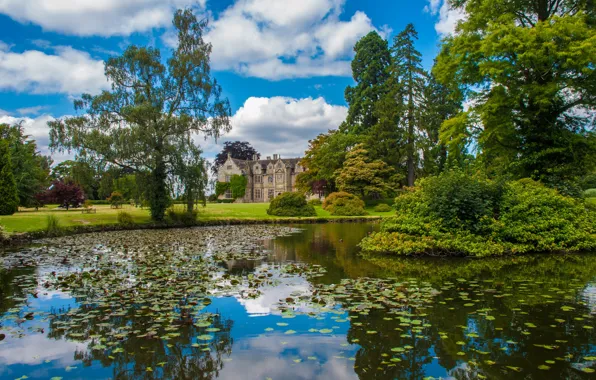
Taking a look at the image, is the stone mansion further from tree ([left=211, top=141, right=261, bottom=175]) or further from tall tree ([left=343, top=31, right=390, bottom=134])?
tall tree ([left=343, top=31, right=390, bottom=134])

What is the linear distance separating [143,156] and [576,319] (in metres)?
19.1

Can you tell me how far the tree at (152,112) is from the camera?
1917 cm

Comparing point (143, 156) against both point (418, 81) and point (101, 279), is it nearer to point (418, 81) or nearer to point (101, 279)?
point (101, 279)

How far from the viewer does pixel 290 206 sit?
29734 millimetres

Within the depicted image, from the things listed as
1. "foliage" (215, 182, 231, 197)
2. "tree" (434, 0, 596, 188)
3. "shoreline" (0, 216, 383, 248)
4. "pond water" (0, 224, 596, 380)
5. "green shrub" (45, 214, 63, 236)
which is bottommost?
"pond water" (0, 224, 596, 380)

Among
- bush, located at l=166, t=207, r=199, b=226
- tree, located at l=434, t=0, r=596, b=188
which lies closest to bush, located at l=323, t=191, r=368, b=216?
bush, located at l=166, t=207, r=199, b=226

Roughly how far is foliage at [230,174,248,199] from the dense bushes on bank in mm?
51635

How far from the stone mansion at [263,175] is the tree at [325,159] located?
1947 centimetres

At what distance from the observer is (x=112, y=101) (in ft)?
67.6

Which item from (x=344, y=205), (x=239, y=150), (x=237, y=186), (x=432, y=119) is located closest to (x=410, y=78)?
(x=432, y=119)

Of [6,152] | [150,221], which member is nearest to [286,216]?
[150,221]

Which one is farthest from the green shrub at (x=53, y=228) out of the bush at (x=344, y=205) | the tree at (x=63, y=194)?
the bush at (x=344, y=205)

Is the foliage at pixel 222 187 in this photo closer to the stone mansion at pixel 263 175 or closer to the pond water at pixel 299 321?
the stone mansion at pixel 263 175

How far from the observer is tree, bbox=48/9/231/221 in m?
19.2
